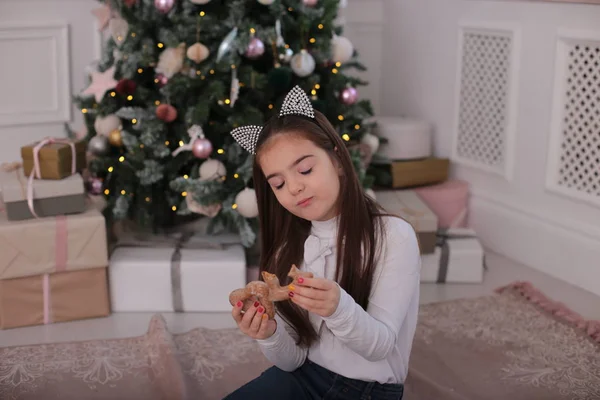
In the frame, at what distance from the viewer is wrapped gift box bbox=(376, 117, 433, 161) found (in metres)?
3.42

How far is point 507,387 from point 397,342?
774mm

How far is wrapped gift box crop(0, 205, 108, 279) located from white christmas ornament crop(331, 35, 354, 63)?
3.21ft

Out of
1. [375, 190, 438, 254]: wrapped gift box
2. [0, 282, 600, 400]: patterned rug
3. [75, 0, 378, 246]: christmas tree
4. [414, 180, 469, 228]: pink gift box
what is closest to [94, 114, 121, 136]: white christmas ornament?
[75, 0, 378, 246]: christmas tree

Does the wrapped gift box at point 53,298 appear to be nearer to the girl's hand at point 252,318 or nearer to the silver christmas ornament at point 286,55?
the silver christmas ornament at point 286,55

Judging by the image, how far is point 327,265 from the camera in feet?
5.27

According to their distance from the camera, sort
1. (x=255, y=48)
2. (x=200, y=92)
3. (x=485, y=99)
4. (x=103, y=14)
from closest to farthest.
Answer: (x=255, y=48), (x=200, y=92), (x=103, y=14), (x=485, y=99)

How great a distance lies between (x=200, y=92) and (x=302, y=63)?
357 mm

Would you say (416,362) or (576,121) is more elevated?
(576,121)

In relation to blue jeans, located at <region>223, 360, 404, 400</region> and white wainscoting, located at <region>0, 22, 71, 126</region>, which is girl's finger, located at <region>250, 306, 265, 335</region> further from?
white wainscoting, located at <region>0, 22, 71, 126</region>

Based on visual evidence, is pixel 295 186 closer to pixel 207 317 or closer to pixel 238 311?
pixel 238 311

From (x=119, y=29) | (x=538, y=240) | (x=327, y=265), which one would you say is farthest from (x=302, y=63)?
(x=327, y=265)

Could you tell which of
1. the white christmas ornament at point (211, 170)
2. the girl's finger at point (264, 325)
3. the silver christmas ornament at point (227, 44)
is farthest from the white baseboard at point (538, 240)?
the girl's finger at point (264, 325)

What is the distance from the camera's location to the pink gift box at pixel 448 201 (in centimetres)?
339

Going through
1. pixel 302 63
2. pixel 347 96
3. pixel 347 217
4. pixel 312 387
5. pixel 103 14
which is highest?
pixel 103 14
